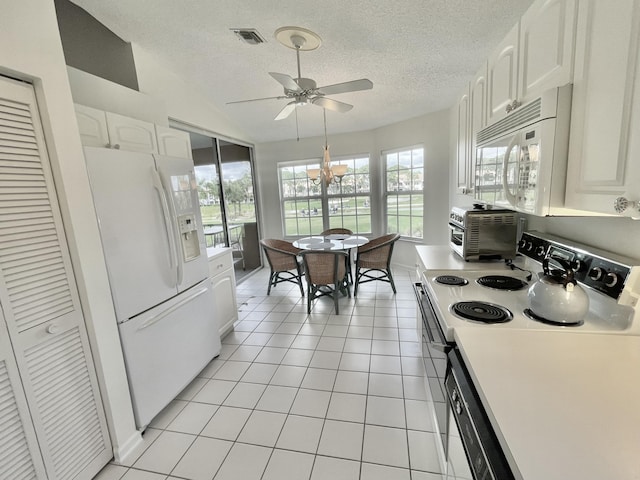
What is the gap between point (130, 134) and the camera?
1948 millimetres

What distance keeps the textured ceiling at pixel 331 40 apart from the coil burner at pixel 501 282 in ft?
5.78

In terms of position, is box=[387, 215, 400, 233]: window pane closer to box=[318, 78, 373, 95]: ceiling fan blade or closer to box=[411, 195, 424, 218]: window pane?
box=[411, 195, 424, 218]: window pane

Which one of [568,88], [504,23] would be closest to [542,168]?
[568,88]

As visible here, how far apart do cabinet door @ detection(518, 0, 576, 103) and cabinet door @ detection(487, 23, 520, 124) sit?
6 cm

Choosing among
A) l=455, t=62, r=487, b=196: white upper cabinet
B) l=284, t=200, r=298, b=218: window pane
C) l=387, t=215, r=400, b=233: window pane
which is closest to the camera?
l=455, t=62, r=487, b=196: white upper cabinet

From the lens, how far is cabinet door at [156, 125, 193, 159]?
2203 mm

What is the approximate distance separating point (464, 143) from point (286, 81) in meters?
1.44

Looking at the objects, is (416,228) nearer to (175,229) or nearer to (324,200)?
(324,200)

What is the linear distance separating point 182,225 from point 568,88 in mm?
2109

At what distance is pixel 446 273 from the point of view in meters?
1.87

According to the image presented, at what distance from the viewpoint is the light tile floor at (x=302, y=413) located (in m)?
1.52

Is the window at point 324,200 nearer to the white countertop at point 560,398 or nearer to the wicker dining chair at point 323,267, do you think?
the wicker dining chair at point 323,267

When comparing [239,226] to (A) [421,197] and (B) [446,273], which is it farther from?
(B) [446,273]

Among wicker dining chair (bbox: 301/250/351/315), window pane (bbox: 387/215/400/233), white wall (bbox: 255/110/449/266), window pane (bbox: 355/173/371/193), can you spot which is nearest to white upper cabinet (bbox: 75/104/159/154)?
wicker dining chair (bbox: 301/250/351/315)
